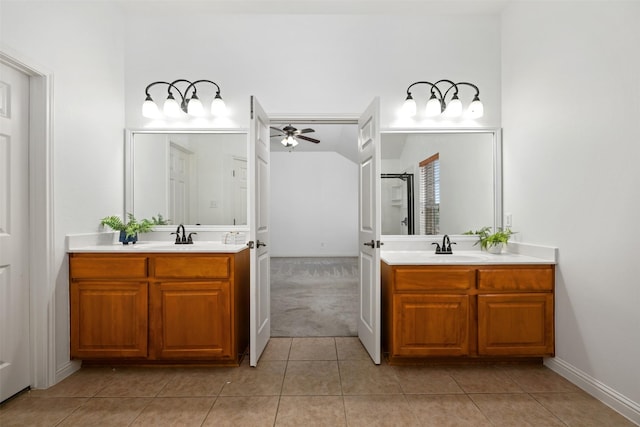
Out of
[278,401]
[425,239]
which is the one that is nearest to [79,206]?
[278,401]

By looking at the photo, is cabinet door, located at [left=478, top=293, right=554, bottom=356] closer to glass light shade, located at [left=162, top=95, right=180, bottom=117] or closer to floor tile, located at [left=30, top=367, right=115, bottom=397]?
floor tile, located at [left=30, top=367, right=115, bottom=397]

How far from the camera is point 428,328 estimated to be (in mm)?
2529

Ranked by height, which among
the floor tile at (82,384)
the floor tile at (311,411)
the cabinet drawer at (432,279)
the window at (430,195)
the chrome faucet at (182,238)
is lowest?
the floor tile at (82,384)

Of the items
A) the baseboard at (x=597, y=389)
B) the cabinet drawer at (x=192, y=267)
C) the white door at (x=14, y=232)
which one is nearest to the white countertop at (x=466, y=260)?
the baseboard at (x=597, y=389)

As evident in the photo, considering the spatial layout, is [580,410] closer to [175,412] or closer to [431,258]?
[431,258]

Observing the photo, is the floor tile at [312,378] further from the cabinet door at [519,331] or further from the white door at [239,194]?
the white door at [239,194]

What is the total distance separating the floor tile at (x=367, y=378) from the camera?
2270 millimetres

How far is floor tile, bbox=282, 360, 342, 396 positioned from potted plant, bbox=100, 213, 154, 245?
1645 millimetres

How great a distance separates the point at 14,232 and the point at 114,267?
23.6 inches

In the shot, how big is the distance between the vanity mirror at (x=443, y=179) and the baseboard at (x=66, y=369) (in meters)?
2.60

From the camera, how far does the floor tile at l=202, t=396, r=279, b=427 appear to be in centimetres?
192

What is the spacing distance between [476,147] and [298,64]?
177cm

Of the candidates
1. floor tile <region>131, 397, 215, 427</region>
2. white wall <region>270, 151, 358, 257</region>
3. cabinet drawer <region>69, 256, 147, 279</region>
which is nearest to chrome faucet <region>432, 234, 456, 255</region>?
floor tile <region>131, 397, 215, 427</region>

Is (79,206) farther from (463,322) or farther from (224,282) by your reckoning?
(463,322)
